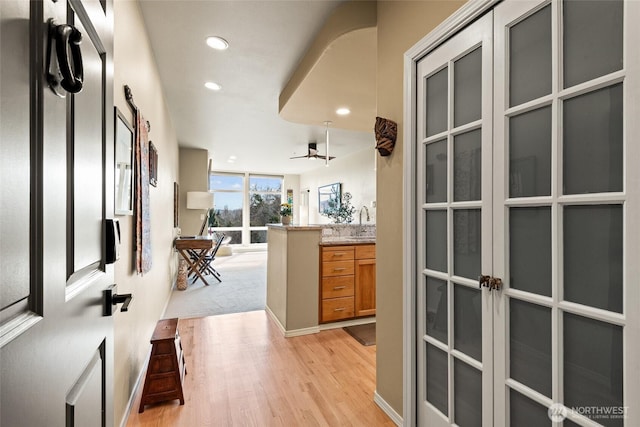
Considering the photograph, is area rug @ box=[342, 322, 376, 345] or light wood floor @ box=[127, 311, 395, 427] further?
Result: area rug @ box=[342, 322, 376, 345]

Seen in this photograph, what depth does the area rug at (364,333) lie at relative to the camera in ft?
9.60

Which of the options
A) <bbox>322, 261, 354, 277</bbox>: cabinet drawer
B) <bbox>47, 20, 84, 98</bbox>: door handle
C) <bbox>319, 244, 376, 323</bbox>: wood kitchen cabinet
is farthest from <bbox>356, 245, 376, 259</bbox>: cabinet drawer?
<bbox>47, 20, 84, 98</bbox>: door handle

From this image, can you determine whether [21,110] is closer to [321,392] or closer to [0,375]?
[0,375]

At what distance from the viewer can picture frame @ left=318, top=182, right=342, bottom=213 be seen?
7.82 metres

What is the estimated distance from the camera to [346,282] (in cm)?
333

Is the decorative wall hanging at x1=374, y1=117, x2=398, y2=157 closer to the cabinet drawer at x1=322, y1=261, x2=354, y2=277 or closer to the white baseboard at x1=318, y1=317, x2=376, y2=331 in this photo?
the cabinet drawer at x1=322, y1=261, x2=354, y2=277

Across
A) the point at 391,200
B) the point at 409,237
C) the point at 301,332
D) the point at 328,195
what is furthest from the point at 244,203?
the point at 409,237

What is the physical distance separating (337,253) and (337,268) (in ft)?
0.53

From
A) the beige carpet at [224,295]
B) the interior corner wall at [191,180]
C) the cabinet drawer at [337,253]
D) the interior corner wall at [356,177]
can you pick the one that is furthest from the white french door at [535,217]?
the interior corner wall at [191,180]

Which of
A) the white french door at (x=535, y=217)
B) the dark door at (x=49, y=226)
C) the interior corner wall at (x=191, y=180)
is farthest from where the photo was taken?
the interior corner wall at (x=191, y=180)

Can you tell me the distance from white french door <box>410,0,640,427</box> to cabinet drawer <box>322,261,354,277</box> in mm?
1745

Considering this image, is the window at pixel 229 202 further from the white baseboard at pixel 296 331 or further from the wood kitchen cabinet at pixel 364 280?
the wood kitchen cabinet at pixel 364 280

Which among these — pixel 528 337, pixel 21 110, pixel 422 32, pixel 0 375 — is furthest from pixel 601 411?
pixel 422 32

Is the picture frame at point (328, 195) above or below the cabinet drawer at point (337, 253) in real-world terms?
above
